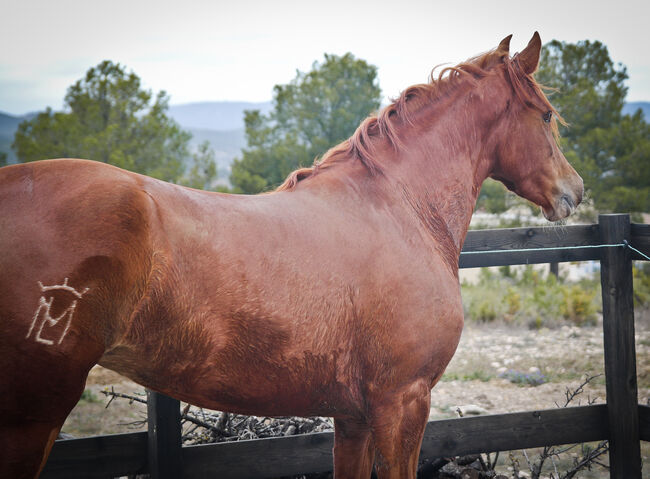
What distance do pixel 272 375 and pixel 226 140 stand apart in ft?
328

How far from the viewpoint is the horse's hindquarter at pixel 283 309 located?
5.77 ft

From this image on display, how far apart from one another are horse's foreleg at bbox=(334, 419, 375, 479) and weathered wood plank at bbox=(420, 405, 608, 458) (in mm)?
966

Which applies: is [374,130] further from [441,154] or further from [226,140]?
[226,140]

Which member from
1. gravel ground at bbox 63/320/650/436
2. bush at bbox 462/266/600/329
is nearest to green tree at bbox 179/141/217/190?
bush at bbox 462/266/600/329

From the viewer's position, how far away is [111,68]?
12.5 metres

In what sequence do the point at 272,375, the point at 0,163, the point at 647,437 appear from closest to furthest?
1. the point at 272,375
2. the point at 647,437
3. the point at 0,163

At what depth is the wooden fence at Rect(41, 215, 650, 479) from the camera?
3096 millimetres

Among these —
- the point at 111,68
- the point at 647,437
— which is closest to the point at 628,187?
the point at 647,437

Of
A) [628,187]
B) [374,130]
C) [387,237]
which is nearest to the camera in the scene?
[387,237]

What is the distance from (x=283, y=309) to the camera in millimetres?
1899

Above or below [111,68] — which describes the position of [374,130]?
below

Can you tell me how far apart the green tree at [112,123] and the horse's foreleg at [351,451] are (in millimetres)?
10338

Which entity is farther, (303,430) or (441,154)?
(303,430)

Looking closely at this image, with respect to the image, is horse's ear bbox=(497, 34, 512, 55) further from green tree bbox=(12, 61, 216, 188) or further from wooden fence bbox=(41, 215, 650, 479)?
green tree bbox=(12, 61, 216, 188)
